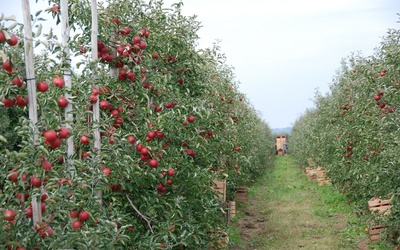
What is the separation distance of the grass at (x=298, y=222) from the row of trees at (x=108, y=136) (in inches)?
108

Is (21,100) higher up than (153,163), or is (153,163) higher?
(21,100)

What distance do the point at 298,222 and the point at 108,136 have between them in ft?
24.2

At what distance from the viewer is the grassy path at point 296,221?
8438 millimetres

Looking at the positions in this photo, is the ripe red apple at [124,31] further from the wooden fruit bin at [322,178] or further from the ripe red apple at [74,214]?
the wooden fruit bin at [322,178]

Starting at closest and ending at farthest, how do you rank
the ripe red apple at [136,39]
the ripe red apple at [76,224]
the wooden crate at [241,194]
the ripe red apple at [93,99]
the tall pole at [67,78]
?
1. the ripe red apple at [76,224]
2. the tall pole at [67,78]
3. the ripe red apple at [93,99]
4. the ripe red apple at [136,39]
5. the wooden crate at [241,194]

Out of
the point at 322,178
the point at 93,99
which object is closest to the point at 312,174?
the point at 322,178

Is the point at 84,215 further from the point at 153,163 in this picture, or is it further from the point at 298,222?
the point at 298,222

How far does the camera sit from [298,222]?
10.3 m

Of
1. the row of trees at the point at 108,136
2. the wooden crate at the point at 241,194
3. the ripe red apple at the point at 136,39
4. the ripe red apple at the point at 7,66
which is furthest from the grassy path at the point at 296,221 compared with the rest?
the ripe red apple at the point at 7,66

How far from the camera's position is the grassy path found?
332 inches

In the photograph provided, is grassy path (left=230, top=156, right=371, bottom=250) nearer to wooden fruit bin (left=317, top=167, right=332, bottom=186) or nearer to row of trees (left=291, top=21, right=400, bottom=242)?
wooden fruit bin (left=317, top=167, right=332, bottom=186)

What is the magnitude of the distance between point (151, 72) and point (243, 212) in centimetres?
785

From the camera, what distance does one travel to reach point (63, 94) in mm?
3139

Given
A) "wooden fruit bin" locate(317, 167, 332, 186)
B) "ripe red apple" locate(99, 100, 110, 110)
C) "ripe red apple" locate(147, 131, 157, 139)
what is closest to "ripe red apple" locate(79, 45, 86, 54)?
"ripe red apple" locate(99, 100, 110, 110)
